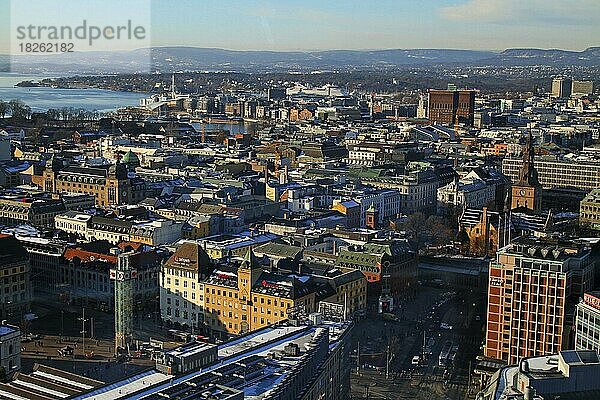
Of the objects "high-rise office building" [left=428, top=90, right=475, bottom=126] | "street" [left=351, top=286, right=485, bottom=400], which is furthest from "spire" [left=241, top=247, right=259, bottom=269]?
"high-rise office building" [left=428, top=90, right=475, bottom=126]

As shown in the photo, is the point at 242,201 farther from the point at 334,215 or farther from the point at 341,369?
the point at 341,369

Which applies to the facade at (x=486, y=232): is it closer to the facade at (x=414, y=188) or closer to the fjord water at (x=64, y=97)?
the facade at (x=414, y=188)

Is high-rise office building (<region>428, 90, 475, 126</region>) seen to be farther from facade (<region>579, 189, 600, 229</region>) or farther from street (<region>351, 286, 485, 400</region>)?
street (<region>351, 286, 485, 400</region>)

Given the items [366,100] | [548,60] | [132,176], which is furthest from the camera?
[548,60]

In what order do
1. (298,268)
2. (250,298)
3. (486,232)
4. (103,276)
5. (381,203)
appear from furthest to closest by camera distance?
(381,203), (486,232), (103,276), (298,268), (250,298)

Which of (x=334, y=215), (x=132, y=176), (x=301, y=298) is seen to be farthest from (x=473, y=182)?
(x=301, y=298)

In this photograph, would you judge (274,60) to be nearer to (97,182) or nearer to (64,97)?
(64,97)

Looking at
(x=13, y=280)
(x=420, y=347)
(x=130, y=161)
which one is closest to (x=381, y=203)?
(x=130, y=161)
